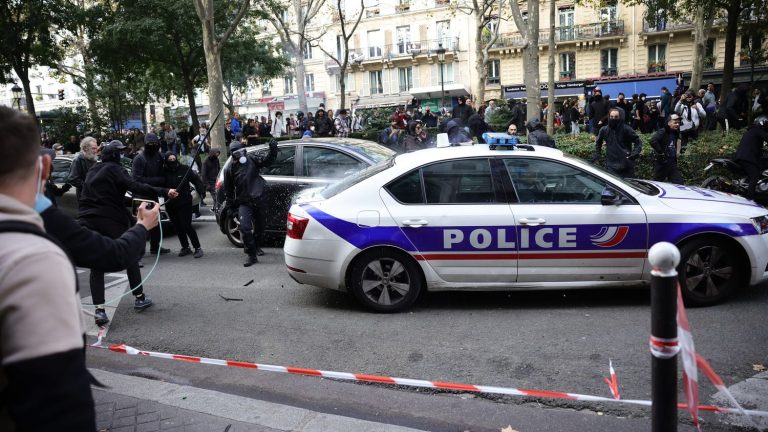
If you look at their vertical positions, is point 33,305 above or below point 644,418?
above

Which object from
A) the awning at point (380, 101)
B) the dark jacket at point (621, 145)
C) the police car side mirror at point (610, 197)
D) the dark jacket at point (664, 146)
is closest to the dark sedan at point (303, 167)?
the dark jacket at point (621, 145)

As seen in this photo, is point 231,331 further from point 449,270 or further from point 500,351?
point 500,351

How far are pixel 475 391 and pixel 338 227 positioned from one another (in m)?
2.22

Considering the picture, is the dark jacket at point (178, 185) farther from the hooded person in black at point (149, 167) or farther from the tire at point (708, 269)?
the tire at point (708, 269)

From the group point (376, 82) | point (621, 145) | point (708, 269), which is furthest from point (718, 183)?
point (376, 82)

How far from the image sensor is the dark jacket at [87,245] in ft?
8.07

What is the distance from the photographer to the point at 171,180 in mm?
9461

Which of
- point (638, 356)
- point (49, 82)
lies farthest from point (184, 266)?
point (49, 82)

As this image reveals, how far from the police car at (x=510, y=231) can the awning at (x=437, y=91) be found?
144ft

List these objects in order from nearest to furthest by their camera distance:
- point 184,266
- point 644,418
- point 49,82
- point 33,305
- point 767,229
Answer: point 33,305, point 644,418, point 767,229, point 184,266, point 49,82

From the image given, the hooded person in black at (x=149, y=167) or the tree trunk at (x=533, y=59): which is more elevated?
the tree trunk at (x=533, y=59)

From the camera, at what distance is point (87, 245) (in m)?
2.51

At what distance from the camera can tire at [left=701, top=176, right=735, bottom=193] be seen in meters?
9.62

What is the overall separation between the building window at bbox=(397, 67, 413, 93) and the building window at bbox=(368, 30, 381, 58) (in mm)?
2318
